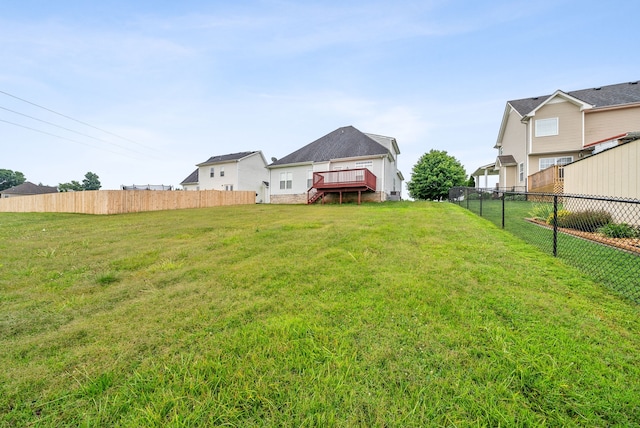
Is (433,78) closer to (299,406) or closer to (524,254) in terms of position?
(524,254)

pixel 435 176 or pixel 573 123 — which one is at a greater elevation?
pixel 573 123

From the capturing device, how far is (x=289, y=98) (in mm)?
20234

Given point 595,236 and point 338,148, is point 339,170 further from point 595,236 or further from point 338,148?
point 595,236

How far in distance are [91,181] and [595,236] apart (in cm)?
10141

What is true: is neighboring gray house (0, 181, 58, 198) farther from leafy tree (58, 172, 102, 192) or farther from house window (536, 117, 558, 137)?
house window (536, 117, 558, 137)

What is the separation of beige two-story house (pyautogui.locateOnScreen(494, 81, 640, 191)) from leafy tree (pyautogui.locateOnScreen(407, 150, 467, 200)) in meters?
7.25

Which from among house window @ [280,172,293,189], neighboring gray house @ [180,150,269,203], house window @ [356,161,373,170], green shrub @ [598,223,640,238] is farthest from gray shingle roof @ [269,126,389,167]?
green shrub @ [598,223,640,238]

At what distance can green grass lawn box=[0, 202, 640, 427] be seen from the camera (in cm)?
132

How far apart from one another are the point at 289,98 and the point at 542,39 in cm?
1602

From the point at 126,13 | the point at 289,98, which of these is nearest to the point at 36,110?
the point at 126,13

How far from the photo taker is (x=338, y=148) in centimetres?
2019

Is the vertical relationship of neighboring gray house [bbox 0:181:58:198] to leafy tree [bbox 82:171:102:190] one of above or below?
below

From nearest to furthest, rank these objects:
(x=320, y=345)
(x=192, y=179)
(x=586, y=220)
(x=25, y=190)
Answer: (x=320, y=345)
(x=586, y=220)
(x=192, y=179)
(x=25, y=190)

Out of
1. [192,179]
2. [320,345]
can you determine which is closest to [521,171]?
[320,345]
